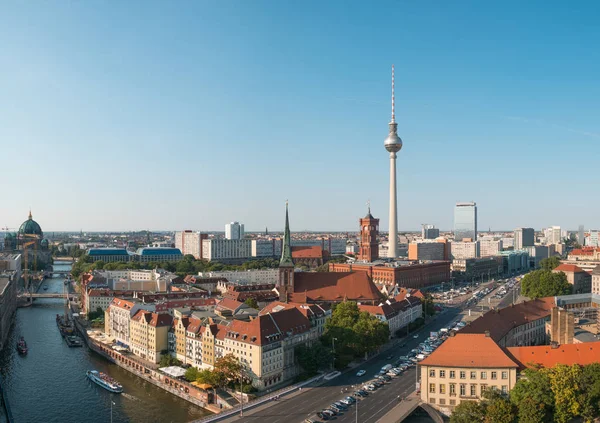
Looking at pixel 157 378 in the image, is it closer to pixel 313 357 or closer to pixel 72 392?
pixel 72 392

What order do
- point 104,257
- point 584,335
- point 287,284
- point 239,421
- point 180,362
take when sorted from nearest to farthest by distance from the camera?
point 239,421
point 584,335
point 180,362
point 287,284
point 104,257

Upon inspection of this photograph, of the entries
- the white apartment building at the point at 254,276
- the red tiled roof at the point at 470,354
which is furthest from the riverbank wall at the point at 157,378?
the white apartment building at the point at 254,276

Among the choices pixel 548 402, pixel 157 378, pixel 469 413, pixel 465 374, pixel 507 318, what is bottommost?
pixel 157 378

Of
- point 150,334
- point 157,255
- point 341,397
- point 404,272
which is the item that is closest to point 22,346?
point 150,334

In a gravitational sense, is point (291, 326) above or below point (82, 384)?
above

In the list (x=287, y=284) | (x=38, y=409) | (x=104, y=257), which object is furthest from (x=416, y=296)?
(x=104, y=257)

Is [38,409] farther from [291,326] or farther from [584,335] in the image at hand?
[584,335]

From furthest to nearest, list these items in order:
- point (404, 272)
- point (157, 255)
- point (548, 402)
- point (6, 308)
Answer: point (157, 255), point (404, 272), point (6, 308), point (548, 402)

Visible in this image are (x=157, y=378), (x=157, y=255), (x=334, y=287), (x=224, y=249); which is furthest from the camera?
(x=224, y=249)
